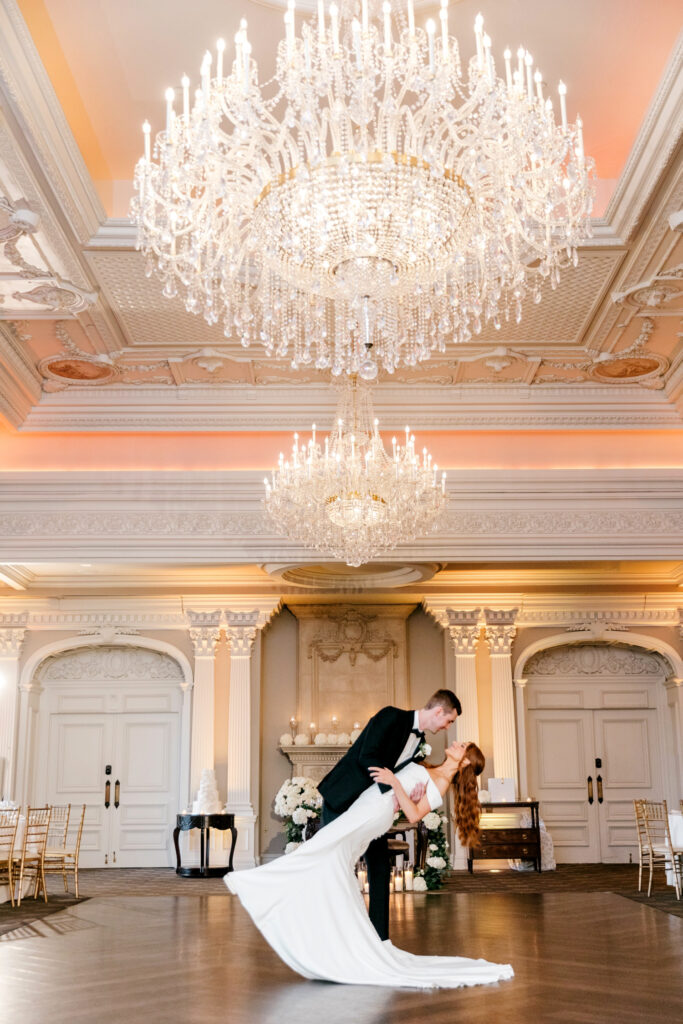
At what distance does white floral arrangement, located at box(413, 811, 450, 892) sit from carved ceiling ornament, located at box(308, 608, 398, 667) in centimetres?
358

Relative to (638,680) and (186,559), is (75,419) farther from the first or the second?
(638,680)

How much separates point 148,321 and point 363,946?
591 cm

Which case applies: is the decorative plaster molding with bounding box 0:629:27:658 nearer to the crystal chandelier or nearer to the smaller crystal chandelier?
the smaller crystal chandelier

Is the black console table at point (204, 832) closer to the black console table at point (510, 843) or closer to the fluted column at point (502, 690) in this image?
the black console table at point (510, 843)

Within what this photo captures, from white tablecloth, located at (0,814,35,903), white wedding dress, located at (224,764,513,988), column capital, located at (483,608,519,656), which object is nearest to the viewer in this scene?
white wedding dress, located at (224,764,513,988)

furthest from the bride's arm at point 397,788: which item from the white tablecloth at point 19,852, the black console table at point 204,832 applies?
the black console table at point 204,832

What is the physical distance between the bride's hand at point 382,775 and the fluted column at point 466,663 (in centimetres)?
819

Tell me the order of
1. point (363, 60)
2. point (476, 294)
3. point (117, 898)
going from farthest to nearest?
point (117, 898) → point (476, 294) → point (363, 60)

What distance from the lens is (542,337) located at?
31.1ft

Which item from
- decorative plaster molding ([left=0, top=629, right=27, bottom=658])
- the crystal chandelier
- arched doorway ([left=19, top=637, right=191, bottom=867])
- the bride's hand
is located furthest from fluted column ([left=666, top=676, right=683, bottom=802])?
the bride's hand

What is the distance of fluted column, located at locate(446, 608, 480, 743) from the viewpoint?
13.2 metres

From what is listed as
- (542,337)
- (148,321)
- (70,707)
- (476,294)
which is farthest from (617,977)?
(70,707)

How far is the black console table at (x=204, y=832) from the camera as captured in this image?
39.0ft

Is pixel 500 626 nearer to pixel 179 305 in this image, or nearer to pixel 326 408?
pixel 326 408
